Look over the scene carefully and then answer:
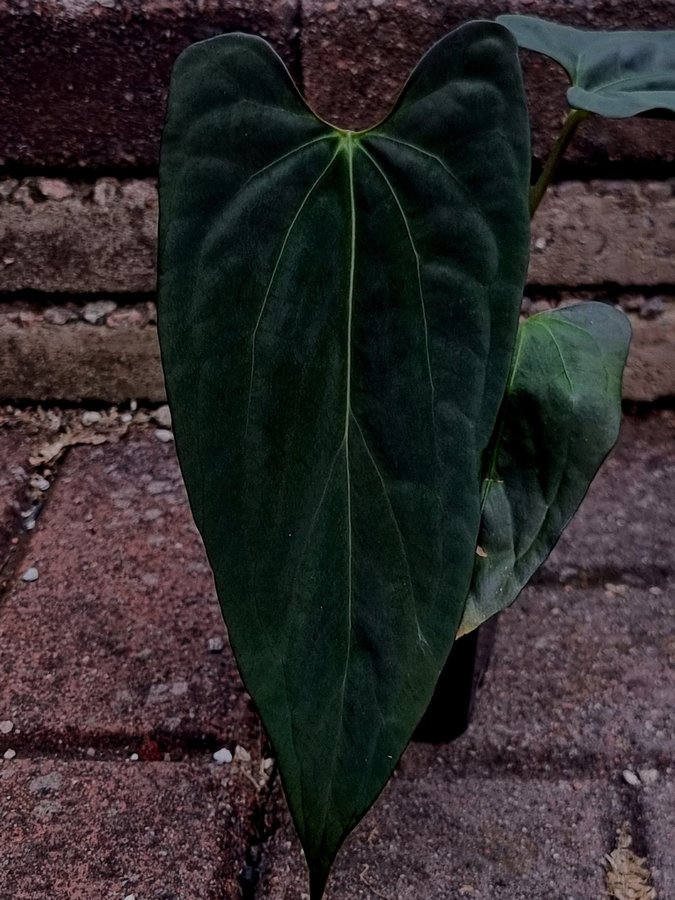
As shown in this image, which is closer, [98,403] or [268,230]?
[268,230]

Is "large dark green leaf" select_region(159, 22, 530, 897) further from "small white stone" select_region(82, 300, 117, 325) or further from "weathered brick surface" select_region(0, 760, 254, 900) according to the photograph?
"small white stone" select_region(82, 300, 117, 325)

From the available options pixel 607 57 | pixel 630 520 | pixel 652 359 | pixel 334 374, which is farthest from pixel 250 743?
pixel 652 359

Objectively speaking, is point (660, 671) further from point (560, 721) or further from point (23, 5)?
point (23, 5)

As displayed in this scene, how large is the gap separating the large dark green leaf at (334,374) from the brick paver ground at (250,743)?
29 cm

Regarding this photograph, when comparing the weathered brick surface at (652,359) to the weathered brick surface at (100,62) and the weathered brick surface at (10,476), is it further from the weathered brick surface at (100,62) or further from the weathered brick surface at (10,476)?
the weathered brick surface at (10,476)

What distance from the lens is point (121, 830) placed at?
85 centimetres

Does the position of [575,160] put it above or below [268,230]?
below

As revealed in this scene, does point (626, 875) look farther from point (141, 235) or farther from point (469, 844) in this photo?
point (141, 235)

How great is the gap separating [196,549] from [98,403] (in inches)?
15.3

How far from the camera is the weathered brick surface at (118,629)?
970mm

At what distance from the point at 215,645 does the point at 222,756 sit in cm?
15

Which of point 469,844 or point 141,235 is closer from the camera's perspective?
point 469,844

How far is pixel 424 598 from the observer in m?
0.59

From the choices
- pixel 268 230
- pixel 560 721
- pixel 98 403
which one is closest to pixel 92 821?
pixel 560 721
